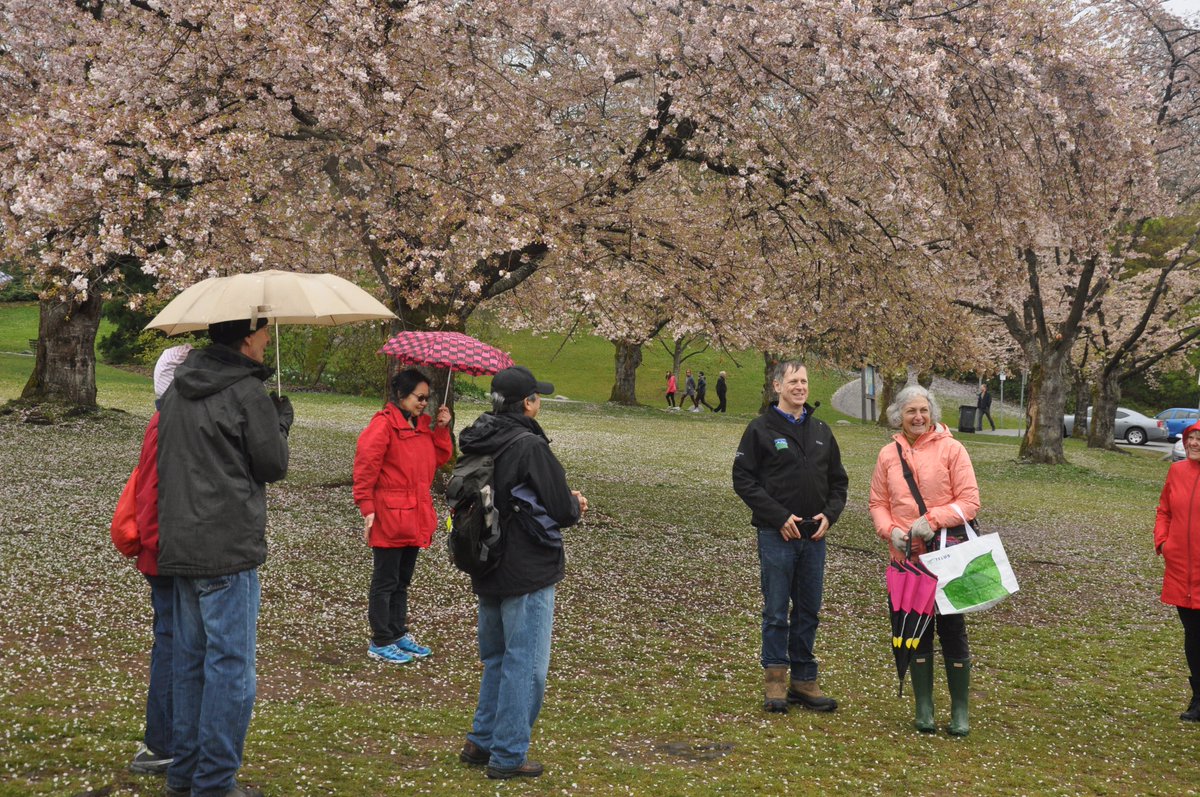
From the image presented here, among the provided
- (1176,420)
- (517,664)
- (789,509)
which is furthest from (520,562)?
(1176,420)

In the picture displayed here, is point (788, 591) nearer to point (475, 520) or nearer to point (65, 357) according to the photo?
point (475, 520)

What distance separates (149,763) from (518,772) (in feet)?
5.76

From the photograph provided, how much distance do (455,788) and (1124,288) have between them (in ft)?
140

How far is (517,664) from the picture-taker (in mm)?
5402

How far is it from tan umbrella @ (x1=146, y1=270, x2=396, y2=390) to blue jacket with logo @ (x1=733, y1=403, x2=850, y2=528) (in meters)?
2.72

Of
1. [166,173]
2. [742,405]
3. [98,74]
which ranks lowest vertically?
[742,405]

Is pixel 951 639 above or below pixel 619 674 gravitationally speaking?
above

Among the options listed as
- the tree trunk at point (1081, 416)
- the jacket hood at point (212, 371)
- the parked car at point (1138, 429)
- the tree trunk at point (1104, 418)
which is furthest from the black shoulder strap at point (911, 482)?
the parked car at point (1138, 429)

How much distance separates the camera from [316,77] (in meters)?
12.1

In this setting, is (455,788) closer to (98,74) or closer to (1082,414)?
(98,74)

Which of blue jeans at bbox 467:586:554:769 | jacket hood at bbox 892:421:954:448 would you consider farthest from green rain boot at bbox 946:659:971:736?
blue jeans at bbox 467:586:554:769

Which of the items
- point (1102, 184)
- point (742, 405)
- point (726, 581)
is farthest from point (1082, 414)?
point (726, 581)

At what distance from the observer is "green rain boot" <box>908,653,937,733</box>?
21.6 feet

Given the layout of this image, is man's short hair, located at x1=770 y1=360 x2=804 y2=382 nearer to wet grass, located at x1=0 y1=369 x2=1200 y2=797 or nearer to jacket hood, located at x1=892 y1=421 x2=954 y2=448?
jacket hood, located at x1=892 y1=421 x2=954 y2=448
